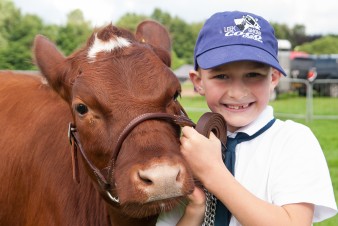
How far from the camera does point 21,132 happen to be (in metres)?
4.21

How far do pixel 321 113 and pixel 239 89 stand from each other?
1474 cm

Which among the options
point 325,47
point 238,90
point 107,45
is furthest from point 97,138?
point 325,47

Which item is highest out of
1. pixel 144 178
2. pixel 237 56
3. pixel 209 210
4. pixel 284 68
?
pixel 237 56

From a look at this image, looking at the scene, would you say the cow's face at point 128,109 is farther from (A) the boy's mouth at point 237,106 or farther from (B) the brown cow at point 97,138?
(A) the boy's mouth at point 237,106

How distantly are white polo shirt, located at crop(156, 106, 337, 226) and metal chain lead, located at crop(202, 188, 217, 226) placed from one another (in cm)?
12

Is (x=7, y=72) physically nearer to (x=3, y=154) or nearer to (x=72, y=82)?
(x=3, y=154)

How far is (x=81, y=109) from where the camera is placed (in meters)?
2.89

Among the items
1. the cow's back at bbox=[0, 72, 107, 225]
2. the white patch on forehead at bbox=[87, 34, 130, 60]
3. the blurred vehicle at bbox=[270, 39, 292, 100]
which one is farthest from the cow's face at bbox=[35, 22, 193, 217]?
the blurred vehicle at bbox=[270, 39, 292, 100]

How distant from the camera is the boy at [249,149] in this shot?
2461 millimetres

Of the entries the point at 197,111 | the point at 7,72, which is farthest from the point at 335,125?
the point at 7,72

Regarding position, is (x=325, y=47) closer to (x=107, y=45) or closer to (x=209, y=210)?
(x=107, y=45)

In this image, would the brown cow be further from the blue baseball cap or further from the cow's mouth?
the blue baseball cap

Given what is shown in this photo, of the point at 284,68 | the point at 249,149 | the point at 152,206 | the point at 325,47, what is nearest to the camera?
the point at 152,206

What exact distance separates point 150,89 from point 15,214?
1.93 m
